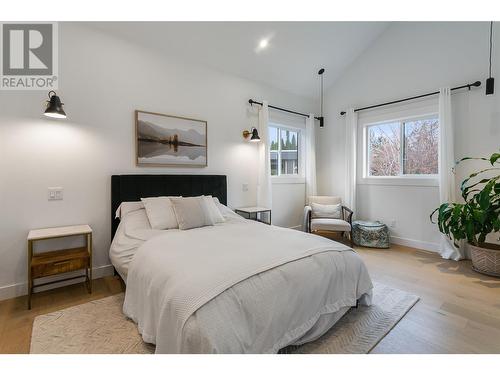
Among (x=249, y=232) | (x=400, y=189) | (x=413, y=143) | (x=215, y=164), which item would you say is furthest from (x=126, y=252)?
(x=413, y=143)

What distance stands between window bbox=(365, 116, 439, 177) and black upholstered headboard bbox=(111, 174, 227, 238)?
9.21ft

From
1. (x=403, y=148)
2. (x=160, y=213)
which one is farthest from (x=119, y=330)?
(x=403, y=148)

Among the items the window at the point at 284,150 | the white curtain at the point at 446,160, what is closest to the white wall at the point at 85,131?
the window at the point at 284,150

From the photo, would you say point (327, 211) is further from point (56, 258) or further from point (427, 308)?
point (56, 258)

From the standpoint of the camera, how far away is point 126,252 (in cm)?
213

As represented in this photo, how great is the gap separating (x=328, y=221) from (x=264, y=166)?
1.38 m

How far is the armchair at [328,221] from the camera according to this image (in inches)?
152

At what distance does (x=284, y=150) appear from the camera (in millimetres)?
4715

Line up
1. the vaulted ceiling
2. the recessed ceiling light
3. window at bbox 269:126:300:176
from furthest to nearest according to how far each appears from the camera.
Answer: window at bbox 269:126:300:176
the recessed ceiling light
the vaulted ceiling

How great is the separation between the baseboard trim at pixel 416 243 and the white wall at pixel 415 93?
0.01 metres

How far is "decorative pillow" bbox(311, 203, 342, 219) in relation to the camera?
423cm

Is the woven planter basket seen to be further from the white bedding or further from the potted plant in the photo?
the white bedding

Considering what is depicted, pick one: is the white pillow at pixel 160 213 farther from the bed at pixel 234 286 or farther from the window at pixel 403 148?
the window at pixel 403 148

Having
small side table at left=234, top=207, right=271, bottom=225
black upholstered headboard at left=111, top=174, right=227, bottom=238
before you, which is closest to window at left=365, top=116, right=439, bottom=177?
small side table at left=234, top=207, right=271, bottom=225
